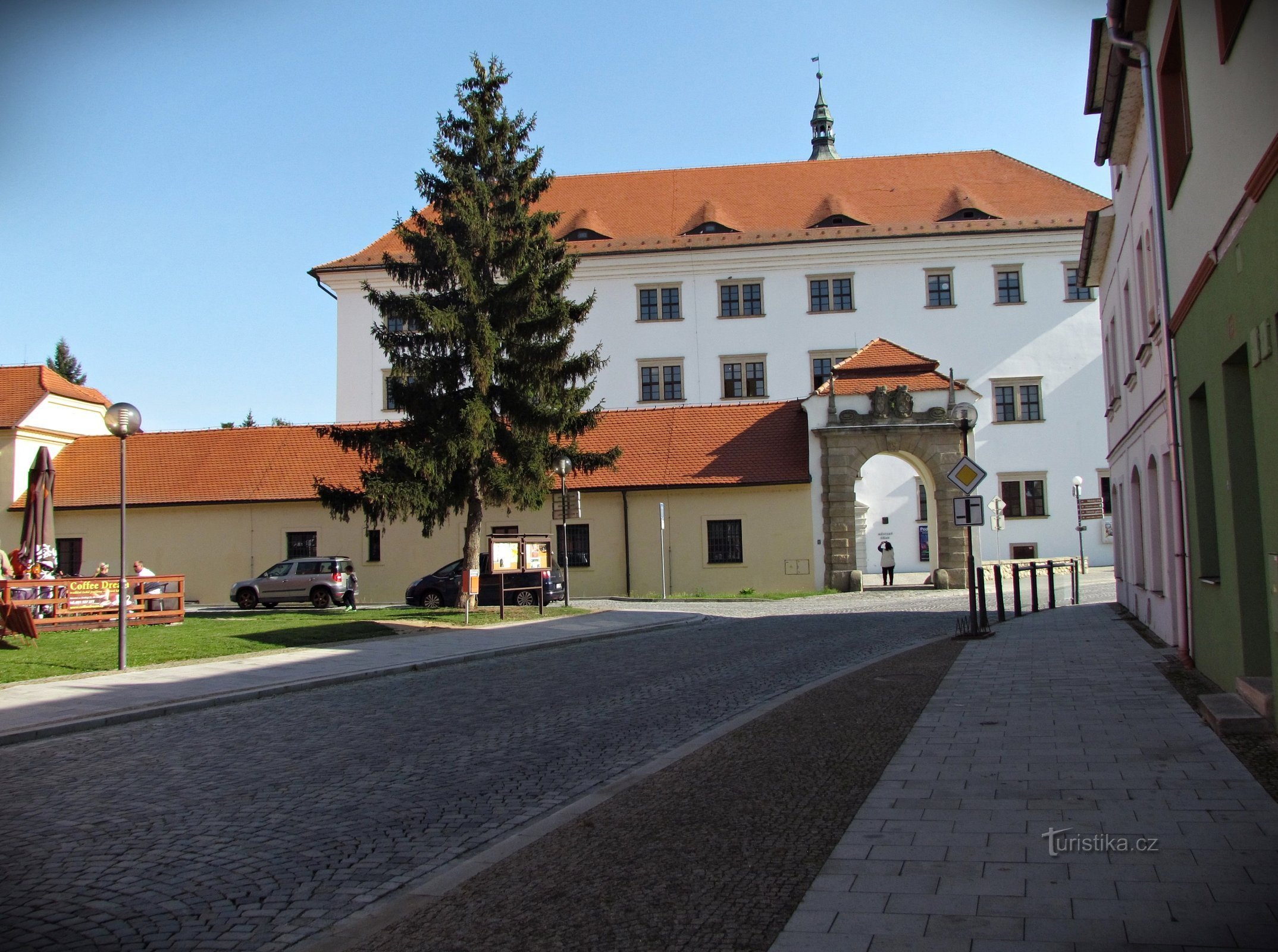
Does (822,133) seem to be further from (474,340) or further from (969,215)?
(474,340)

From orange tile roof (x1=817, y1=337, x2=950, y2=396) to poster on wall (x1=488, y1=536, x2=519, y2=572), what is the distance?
50.4 feet

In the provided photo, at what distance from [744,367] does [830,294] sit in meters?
5.56

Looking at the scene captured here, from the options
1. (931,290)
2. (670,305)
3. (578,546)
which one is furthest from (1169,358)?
(670,305)

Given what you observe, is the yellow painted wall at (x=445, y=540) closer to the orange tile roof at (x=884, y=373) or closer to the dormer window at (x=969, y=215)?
the orange tile roof at (x=884, y=373)

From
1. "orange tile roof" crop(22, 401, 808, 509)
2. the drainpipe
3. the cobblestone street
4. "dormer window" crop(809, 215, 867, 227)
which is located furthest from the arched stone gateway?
the drainpipe

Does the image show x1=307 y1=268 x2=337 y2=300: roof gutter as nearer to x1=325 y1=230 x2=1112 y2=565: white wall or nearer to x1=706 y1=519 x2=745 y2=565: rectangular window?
x1=325 y1=230 x2=1112 y2=565: white wall

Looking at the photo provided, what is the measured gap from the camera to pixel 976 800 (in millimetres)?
6828

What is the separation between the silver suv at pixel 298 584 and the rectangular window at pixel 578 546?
7.46 metres

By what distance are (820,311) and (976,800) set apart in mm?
50008

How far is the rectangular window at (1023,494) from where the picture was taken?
169 feet

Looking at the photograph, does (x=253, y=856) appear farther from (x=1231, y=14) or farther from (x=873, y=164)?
(x=873, y=164)

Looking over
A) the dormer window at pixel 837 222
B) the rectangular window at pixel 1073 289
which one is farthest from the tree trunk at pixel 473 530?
the rectangular window at pixel 1073 289

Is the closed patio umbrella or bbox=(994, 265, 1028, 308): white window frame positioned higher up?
bbox=(994, 265, 1028, 308): white window frame

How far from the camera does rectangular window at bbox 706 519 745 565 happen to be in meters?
38.4
